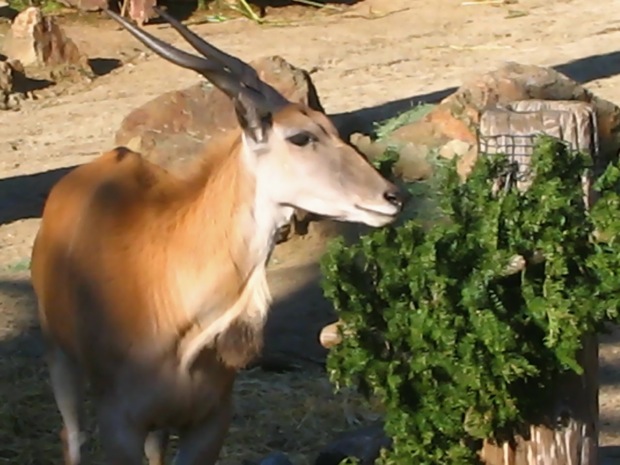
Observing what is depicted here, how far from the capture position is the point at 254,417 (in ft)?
20.3

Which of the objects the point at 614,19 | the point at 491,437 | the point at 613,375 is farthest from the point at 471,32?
the point at 491,437

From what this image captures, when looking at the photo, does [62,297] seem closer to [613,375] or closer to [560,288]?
[560,288]

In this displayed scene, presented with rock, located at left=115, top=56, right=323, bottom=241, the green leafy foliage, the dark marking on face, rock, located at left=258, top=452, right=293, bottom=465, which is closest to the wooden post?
the green leafy foliage

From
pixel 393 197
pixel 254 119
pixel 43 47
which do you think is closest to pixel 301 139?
pixel 254 119

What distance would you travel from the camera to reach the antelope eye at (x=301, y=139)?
4230 millimetres

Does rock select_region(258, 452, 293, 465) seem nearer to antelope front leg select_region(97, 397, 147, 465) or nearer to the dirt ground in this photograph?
antelope front leg select_region(97, 397, 147, 465)

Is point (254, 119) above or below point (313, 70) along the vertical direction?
above

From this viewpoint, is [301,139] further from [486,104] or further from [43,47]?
[43,47]

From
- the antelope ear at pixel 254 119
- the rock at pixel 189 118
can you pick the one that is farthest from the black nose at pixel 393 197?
the rock at pixel 189 118

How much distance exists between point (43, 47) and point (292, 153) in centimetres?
969

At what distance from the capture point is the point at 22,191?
9695 millimetres

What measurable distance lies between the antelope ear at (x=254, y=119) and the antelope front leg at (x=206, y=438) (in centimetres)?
98

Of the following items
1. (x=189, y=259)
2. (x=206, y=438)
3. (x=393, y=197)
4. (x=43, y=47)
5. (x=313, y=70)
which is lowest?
(x=313, y=70)

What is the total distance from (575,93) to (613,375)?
2628mm
